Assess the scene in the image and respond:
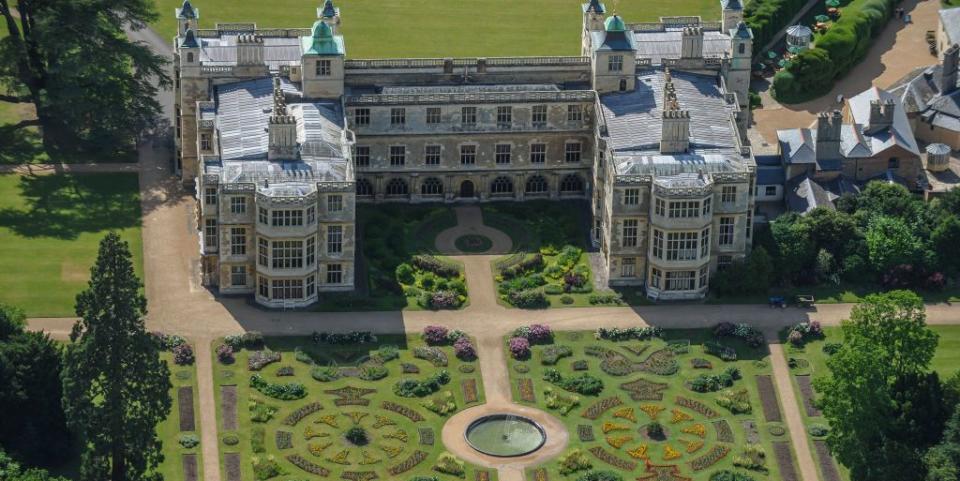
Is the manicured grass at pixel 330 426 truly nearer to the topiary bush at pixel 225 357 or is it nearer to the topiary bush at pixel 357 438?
the topiary bush at pixel 225 357

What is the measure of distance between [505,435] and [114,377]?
112 ft

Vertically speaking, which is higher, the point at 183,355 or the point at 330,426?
the point at 183,355

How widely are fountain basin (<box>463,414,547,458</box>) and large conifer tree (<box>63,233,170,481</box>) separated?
2696 centimetres

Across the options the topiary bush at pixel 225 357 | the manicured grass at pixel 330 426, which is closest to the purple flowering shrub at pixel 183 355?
the manicured grass at pixel 330 426

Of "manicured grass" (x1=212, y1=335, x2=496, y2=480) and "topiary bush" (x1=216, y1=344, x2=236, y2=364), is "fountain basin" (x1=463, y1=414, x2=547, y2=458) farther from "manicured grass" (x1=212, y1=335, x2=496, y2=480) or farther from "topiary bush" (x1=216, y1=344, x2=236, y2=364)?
"topiary bush" (x1=216, y1=344, x2=236, y2=364)

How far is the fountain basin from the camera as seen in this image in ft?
626

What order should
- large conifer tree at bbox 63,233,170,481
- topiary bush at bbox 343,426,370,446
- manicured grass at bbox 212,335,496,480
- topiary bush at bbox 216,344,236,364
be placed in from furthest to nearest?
1. topiary bush at bbox 216,344,236,364
2. topiary bush at bbox 343,426,370,446
3. manicured grass at bbox 212,335,496,480
4. large conifer tree at bbox 63,233,170,481

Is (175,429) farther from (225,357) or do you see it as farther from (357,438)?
(357,438)

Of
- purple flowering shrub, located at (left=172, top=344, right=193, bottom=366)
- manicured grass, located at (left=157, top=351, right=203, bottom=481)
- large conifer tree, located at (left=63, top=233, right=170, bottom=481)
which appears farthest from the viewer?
purple flowering shrub, located at (left=172, top=344, right=193, bottom=366)

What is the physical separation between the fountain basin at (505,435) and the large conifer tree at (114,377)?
27.0 metres

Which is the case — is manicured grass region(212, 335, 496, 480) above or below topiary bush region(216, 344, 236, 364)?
below

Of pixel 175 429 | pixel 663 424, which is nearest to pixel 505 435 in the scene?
pixel 663 424

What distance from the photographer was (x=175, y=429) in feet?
625

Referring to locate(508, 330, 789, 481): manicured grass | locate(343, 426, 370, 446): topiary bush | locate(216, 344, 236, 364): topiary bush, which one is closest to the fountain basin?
locate(508, 330, 789, 481): manicured grass
